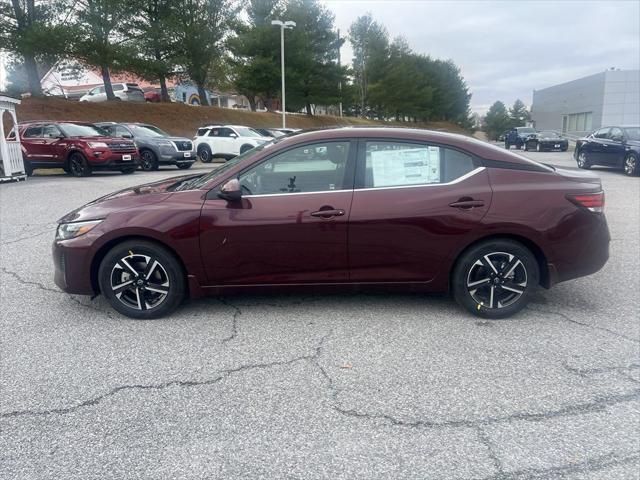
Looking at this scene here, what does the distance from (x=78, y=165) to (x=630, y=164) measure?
56.7 feet

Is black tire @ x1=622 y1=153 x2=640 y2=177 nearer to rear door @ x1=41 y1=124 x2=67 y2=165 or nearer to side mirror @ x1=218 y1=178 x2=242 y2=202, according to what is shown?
side mirror @ x1=218 y1=178 x2=242 y2=202

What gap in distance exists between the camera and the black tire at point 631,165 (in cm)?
1475

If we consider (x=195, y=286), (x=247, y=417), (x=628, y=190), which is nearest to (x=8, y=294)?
(x=195, y=286)

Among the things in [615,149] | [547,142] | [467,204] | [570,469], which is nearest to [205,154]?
[615,149]

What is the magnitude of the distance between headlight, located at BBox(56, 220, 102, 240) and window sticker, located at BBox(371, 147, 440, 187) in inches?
92.7

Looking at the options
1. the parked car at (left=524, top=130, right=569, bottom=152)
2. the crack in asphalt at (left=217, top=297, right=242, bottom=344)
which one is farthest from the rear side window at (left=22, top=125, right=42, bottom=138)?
the parked car at (left=524, top=130, right=569, bottom=152)

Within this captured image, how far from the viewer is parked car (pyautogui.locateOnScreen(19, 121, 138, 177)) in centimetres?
1510

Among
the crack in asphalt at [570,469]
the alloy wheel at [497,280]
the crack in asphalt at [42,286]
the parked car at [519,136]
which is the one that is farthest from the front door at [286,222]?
the parked car at [519,136]

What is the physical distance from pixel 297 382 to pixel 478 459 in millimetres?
1187

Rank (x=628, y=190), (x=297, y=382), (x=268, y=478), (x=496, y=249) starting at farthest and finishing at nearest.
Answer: (x=628, y=190), (x=496, y=249), (x=297, y=382), (x=268, y=478)

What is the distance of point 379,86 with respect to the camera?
55781 mm

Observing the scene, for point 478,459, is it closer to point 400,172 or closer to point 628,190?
point 400,172

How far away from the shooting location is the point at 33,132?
16.0 meters

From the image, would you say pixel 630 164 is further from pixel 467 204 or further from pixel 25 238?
pixel 25 238
